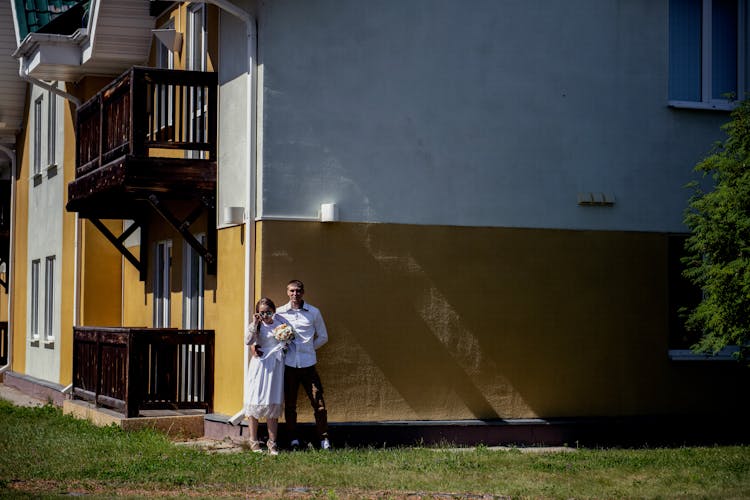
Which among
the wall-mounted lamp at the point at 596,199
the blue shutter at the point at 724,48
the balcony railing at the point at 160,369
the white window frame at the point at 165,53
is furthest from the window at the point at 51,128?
the blue shutter at the point at 724,48

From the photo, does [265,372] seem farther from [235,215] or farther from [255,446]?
[235,215]

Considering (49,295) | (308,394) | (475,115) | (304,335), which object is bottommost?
(308,394)

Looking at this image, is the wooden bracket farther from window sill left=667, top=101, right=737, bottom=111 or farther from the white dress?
window sill left=667, top=101, right=737, bottom=111

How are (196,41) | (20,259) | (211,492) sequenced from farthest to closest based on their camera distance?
1. (20,259)
2. (196,41)
3. (211,492)

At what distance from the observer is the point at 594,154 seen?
1591 centimetres

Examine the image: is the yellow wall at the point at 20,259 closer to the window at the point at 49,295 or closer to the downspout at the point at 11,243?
the downspout at the point at 11,243

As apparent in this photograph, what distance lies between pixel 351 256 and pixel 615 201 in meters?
3.66

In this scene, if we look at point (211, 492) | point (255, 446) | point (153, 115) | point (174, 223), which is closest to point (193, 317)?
point (174, 223)

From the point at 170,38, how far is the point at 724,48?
786cm

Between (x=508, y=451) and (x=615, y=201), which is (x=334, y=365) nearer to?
(x=508, y=451)

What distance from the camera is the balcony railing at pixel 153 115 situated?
608 inches

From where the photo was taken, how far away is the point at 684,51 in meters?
16.7

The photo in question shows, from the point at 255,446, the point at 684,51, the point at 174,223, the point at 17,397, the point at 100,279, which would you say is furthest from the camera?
the point at 17,397

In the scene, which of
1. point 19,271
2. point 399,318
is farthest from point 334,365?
point 19,271
